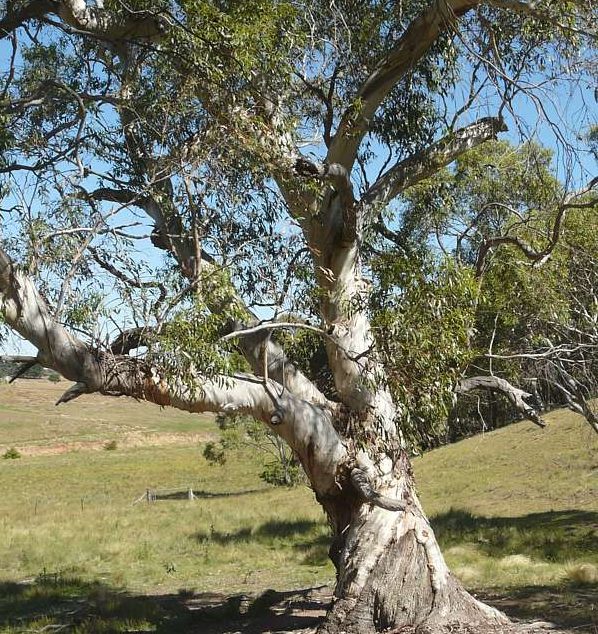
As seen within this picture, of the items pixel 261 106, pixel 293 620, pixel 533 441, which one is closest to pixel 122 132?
pixel 261 106

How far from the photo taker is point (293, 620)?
9234mm

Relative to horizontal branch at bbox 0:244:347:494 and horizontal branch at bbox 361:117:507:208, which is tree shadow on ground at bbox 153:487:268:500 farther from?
horizontal branch at bbox 0:244:347:494

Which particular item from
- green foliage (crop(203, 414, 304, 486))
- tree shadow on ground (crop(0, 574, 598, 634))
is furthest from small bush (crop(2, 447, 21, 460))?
tree shadow on ground (crop(0, 574, 598, 634))

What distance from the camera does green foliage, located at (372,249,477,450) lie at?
292 inches

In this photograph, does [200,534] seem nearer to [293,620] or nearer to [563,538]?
[563,538]

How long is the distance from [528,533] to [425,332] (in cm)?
Result: 982

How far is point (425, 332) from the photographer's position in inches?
290

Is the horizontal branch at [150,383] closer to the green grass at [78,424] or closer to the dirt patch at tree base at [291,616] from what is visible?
the dirt patch at tree base at [291,616]

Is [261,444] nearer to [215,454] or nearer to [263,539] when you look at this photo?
[215,454]

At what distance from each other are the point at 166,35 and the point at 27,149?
1.97m

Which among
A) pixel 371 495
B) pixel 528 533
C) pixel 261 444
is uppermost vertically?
pixel 261 444

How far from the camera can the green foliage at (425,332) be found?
743 cm

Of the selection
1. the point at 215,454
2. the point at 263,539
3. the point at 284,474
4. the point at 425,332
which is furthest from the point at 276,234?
the point at 215,454

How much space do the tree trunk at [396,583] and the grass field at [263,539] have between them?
1.32 metres
